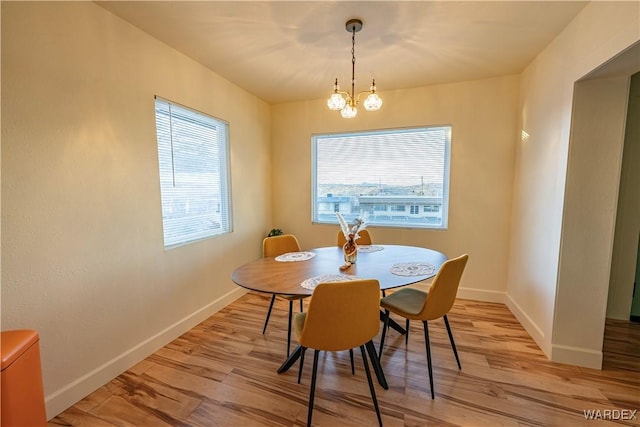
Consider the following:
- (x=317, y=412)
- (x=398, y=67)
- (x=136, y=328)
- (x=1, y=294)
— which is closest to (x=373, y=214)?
(x=398, y=67)

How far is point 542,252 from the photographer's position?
2.25m

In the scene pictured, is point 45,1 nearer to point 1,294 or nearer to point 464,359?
point 1,294

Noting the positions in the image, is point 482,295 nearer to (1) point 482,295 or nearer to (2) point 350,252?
(1) point 482,295

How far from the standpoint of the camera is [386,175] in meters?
3.42

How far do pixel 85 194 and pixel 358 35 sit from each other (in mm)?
2167

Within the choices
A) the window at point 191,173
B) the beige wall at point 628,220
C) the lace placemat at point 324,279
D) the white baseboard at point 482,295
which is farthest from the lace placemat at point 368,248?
the beige wall at point 628,220

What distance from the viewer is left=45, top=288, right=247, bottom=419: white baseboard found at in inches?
63.5

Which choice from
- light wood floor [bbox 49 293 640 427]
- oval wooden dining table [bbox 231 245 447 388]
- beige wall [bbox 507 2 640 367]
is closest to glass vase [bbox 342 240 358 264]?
oval wooden dining table [bbox 231 245 447 388]

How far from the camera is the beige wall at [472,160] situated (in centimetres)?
290

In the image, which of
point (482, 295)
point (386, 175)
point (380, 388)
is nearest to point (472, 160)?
point (386, 175)

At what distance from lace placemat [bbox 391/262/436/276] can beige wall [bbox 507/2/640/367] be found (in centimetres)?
97

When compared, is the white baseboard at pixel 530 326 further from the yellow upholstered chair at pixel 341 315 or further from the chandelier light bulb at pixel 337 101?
the chandelier light bulb at pixel 337 101

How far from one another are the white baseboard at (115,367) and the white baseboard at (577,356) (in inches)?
118

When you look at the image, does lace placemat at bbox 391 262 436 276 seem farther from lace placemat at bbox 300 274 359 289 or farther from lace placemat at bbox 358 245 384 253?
lace placemat at bbox 358 245 384 253
